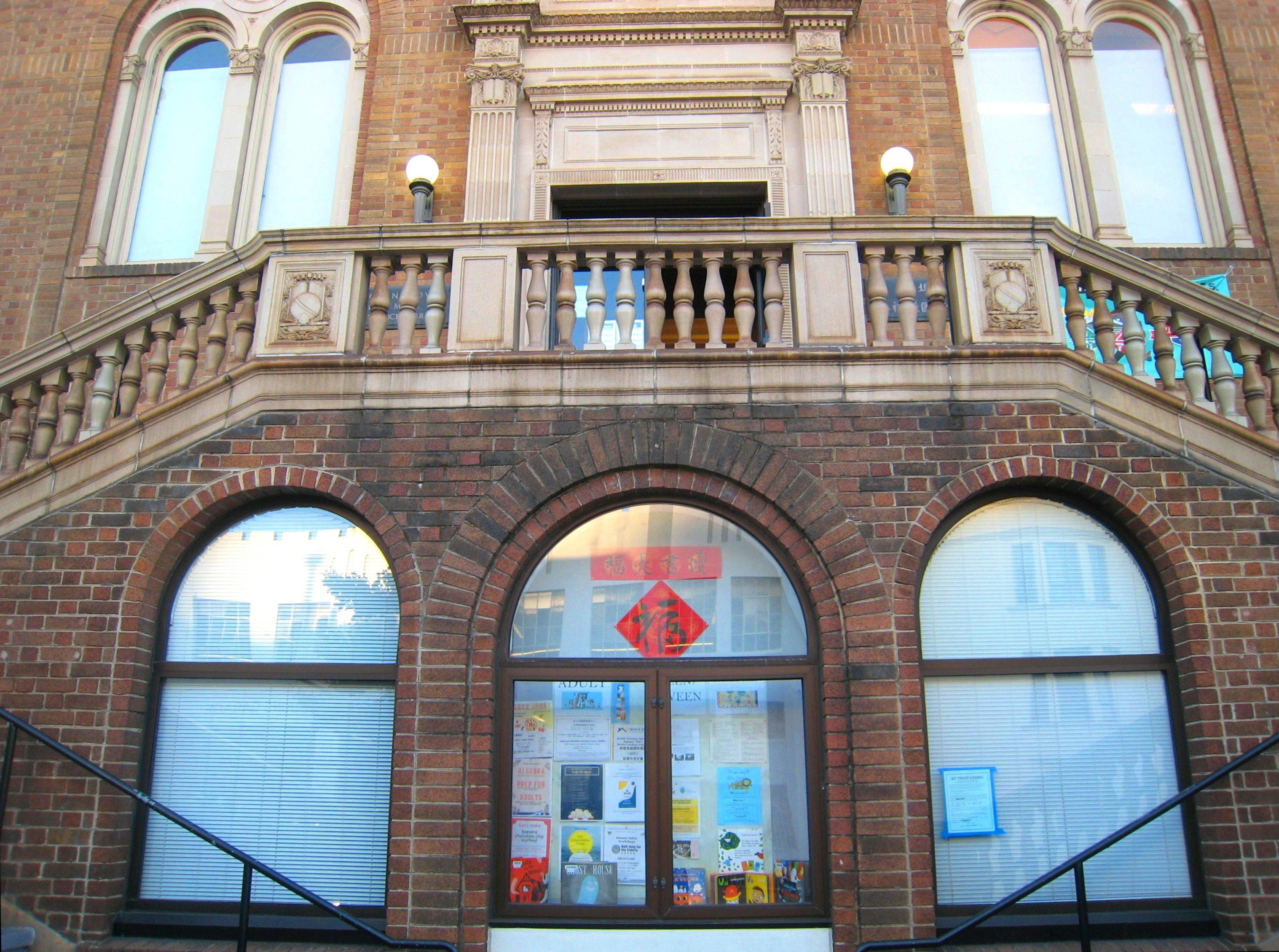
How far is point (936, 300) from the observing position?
5.57 meters

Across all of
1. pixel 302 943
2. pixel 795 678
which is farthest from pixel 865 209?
pixel 302 943

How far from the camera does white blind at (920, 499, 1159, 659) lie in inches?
208

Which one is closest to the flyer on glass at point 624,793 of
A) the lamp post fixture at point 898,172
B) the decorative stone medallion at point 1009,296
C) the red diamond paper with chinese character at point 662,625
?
the red diamond paper with chinese character at point 662,625

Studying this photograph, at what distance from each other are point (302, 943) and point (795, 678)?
3.05 meters

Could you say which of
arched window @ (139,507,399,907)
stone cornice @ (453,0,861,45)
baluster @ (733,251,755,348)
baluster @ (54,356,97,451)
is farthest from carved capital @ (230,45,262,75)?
baluster @ (733,251,755,348)

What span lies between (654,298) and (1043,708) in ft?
10.9

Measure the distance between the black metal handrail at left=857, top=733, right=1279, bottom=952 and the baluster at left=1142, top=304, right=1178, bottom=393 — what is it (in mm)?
2082

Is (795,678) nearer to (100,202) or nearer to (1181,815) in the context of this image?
(1181,815)

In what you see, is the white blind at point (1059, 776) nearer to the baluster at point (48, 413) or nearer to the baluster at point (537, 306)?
the baluster at point (537, 306)

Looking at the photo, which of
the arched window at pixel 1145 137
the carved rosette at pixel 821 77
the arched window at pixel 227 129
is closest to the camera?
the carved rosette at pixel 821 77

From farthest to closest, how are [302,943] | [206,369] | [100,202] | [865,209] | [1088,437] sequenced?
[100,202]
[865,209]
[206,369]
[1088,437]
[302,943]

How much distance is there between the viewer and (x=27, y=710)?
5117 mm

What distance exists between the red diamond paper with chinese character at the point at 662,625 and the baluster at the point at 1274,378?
146 inches

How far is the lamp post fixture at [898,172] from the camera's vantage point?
7.61 metres
